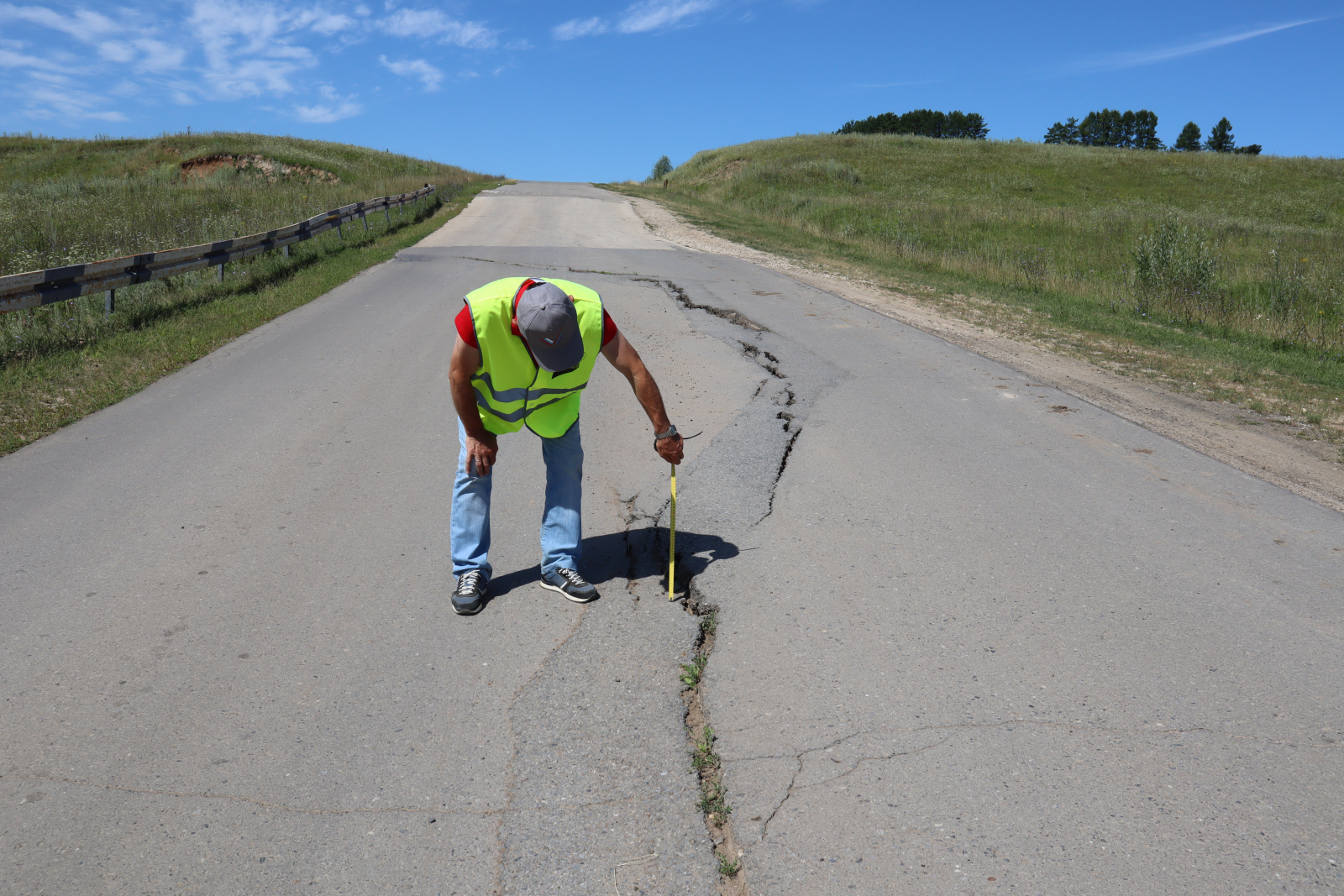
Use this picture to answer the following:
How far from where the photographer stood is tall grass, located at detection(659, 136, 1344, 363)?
1336cm

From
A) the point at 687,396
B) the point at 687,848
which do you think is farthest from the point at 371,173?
the point at 687,848

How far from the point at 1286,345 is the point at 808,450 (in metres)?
9.26

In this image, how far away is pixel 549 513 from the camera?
13.1ft

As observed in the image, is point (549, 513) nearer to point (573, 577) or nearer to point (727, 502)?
point (573, 577)

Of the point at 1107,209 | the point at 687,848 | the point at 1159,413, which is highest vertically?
the point at 1107,209

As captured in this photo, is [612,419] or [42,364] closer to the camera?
A: [612,419]

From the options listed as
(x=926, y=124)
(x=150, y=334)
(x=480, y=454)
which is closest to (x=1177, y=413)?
(x=480, y=454)

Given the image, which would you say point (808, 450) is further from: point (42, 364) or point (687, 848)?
point (42, 364)

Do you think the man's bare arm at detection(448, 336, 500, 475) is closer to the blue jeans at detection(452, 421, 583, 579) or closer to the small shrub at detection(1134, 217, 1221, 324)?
the blue jeans at detection(452, 421, 583, 579)

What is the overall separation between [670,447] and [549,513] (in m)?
0.72

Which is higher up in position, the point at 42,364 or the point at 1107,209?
the point at 1107,209

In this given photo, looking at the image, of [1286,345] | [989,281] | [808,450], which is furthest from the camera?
[989,281]

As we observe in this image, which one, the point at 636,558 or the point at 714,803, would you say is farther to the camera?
the point at 636,558

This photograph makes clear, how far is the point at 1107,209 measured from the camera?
33.4 meters
